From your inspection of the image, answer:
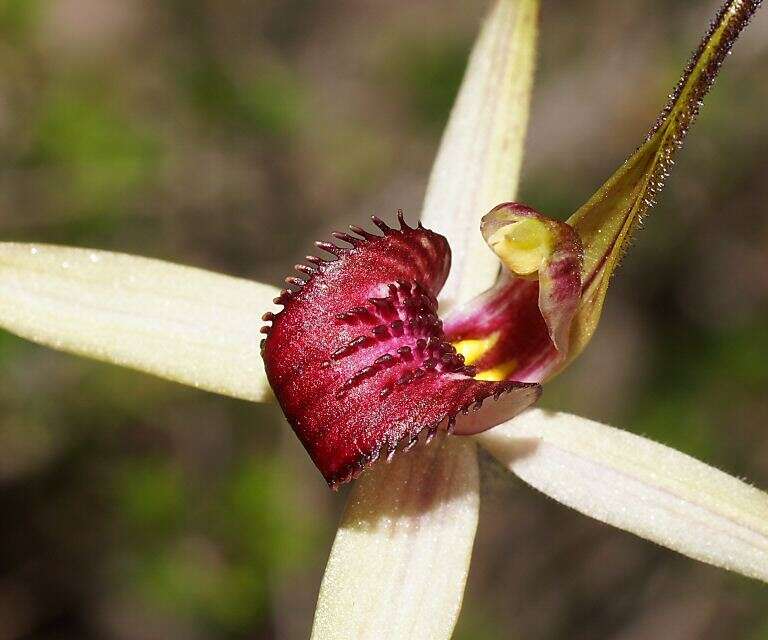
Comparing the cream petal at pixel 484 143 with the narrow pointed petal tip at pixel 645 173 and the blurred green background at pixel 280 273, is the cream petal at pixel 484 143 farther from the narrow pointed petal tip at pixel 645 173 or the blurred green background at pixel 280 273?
the blurred green background at pixel 280 273

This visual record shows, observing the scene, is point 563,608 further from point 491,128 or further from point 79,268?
point 79,268

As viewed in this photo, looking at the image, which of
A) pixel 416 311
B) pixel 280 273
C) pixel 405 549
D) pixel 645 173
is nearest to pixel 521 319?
pixel 416 311

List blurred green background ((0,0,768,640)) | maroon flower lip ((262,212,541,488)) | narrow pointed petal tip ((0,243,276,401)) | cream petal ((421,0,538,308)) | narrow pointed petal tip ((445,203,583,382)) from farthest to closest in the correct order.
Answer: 1. blurred green background ((0,0,768,640))
2. cream petal ((421,0,538,308))
3. narrow pointed petal tip ((0,243,276,401))
4. narrow pointed petal tip ((445,203,583,382))
5. maroon flower lip ((262,212,541,488))

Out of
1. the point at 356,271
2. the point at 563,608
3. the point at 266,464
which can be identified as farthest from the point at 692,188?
the point at 356,271

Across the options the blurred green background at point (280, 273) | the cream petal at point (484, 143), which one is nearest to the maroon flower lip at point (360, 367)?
the cream petal at point (484, 143)

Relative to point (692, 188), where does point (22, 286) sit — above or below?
below

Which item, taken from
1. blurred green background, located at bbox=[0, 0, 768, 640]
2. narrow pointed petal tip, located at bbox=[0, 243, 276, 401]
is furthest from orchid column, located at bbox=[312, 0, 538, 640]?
blurred green background, located at bbox=[0, 0, 768, 640]

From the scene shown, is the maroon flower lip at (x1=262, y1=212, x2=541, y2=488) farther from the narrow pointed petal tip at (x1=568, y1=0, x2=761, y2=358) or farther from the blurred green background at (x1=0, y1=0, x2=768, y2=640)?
the blurred green background at (x1=0, y1=0, x2=768, y2=640)
